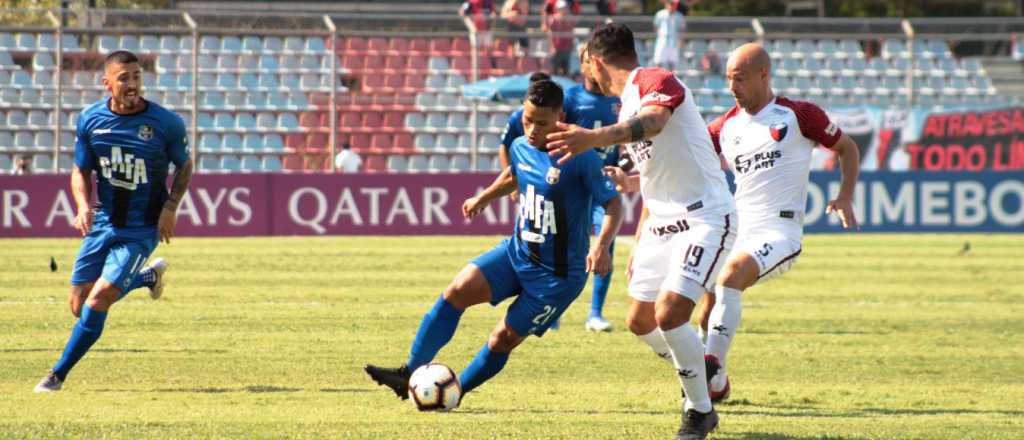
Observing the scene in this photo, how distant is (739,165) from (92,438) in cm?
404

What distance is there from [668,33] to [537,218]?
2148 cm

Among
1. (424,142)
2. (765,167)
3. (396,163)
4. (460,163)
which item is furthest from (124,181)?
(424,142)

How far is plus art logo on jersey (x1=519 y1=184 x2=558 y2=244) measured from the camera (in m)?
8.42

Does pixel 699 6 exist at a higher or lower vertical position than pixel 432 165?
higher

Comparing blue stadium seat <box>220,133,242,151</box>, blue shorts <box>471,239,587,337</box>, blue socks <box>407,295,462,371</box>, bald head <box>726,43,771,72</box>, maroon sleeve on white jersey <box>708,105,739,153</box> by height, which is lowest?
blue stadium seat <box>220,133,242,151</box>

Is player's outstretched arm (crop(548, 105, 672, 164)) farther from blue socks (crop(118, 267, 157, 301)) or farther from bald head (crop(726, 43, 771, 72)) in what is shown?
blue socks (crop(118, 267, 157, 301))

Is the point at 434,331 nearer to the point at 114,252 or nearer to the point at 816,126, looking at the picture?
the point at 114,252

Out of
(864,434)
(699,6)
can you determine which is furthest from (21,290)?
(699,6)

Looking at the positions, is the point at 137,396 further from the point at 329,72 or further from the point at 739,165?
the point at 329,72

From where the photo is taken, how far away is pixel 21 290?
15.9 m

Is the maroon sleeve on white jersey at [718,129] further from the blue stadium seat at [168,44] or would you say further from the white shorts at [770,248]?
the blue stadium seat at [168,44]

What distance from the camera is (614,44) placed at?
25.3 feet

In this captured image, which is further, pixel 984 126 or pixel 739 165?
pixel 984 126

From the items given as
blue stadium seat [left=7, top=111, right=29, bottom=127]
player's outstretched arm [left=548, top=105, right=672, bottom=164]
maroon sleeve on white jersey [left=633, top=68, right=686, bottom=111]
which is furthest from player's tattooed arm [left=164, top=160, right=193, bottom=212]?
blue stadium seat [left=7, top=111, right=29, bottom=127]
